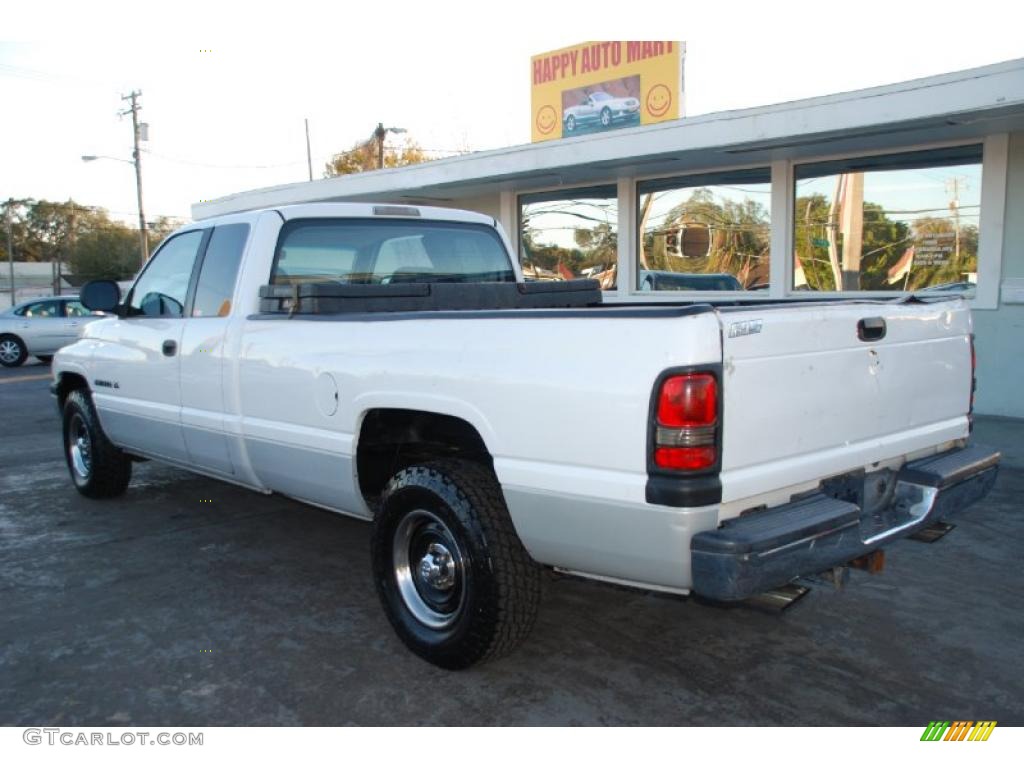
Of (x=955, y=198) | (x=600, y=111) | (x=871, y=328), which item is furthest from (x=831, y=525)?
(x=600, y=111)

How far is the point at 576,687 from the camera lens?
3.27 m

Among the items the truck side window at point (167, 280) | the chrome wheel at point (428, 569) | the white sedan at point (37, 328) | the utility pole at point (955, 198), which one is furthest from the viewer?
the white sedan at point (37, 328)

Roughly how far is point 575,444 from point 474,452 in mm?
834

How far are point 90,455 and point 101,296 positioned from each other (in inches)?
51.6

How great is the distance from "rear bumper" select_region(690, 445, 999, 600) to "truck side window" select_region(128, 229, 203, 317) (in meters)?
3.69

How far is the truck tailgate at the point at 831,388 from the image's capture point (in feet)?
8.98

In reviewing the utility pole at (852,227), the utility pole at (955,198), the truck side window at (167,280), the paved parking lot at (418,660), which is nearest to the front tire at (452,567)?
the paved parking lot at (418,660)

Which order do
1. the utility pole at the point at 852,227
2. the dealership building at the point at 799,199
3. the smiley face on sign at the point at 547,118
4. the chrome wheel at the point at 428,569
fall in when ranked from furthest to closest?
the smiley face on sign at the point at 547,118, the utility pole at the point at 852,227, the dealership building at the point at 799,199, the chrome wheel at the point at 428,569

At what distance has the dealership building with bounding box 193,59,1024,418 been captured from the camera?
8.24 m

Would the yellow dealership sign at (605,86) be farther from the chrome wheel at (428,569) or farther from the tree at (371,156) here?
the tree at (371,156)

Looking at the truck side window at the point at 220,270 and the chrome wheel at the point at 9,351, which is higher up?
the truck side window at the point at 220,270

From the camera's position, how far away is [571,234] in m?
13.0

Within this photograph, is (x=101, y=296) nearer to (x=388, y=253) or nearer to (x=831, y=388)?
(x=388, y=253)
